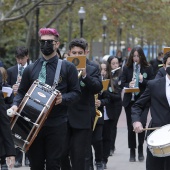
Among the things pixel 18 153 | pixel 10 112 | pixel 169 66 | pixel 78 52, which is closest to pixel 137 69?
pixel 18 153

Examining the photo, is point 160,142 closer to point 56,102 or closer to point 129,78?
point 56,102

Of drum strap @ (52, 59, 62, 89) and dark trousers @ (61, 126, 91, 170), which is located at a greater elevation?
drum strap @ (52, 59, 62, 89)

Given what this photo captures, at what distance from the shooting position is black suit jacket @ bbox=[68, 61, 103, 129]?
970cm

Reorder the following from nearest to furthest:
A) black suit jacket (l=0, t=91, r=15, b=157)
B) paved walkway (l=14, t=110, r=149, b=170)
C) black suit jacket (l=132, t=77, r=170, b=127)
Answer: black suit jacket (l=0, t=91, r=15, b=157)
black suit jacket (l=132, t=77, r=170, b=127)
paved walkway (l=14, t=110, r=149, b=170)

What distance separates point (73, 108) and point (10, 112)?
1.73 meters

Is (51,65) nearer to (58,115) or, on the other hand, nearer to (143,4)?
(58,115)

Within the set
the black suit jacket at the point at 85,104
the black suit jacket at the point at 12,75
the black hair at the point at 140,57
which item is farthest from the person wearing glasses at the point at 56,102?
the black hair at the point at 140,57

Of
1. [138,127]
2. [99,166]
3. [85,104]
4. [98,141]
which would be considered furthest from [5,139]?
[99,166]

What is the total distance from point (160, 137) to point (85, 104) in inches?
77.7

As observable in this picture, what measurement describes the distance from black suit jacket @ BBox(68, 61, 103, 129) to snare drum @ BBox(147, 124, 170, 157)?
5.11 ft

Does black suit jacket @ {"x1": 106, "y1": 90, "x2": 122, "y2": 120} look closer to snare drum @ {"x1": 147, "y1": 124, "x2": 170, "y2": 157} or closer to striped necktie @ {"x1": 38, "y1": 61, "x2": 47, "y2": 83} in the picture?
striped necktie @ {"x1": 38, "y1": 61, "x2": 47, "y2": 83}

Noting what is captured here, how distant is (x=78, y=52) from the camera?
9.96m

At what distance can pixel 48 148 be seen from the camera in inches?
329

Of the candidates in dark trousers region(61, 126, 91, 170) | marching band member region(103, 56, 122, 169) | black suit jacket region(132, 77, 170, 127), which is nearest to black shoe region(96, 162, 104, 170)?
marching band member region(103, 56, 122, 169)
